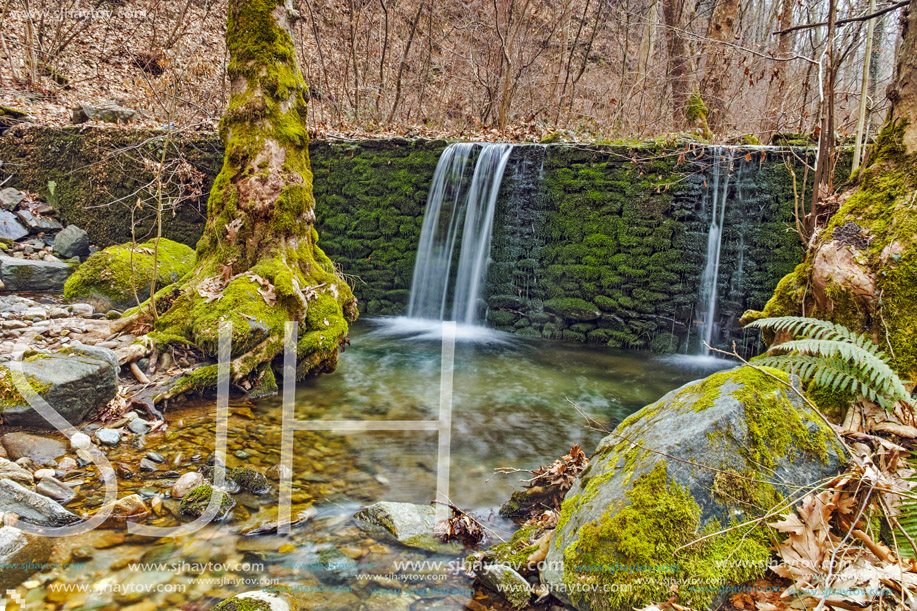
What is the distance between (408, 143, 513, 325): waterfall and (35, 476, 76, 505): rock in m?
5.36

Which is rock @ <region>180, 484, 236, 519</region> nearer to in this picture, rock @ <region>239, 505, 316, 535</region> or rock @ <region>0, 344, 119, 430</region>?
rock @ <region>239, 505, 316, 535</region>

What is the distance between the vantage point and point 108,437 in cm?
303

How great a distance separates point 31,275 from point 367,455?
543 centimetres

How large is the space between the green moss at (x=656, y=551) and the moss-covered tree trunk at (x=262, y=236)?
127 inches

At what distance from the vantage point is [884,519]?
158cm

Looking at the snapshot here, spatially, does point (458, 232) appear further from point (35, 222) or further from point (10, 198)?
point (10, 198)

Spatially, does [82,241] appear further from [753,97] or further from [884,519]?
[753,97]

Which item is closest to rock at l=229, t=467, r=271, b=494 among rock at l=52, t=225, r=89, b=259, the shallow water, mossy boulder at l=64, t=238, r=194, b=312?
the shallow water

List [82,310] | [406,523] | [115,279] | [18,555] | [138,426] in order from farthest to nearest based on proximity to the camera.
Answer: [115,279], [82,310], [138,426], [406,523], [18,555]

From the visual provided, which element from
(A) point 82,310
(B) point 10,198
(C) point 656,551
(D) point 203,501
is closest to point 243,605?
(D) point 203,501

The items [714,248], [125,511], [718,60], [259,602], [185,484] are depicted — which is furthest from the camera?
[718,60]

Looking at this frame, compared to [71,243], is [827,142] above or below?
above

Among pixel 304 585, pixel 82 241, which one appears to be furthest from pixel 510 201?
pixel 82 241

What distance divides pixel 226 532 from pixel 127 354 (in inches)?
83.6
